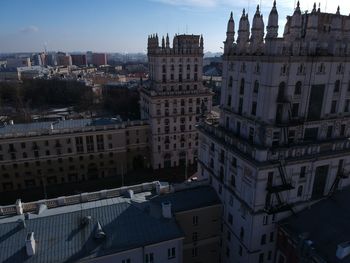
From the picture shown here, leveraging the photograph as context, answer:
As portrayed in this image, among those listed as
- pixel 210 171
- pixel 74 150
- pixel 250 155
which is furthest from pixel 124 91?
pixel 250 155

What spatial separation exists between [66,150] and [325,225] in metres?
71.8

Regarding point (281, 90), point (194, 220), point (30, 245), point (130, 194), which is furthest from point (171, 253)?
point (281, 90)

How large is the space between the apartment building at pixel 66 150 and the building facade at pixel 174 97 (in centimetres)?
707

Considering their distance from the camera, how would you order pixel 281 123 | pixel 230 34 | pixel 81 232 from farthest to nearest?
1. pixel 230 34
2. pixel 281 123
3. pixel 81 232

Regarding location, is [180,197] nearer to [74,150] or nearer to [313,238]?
[313,238]

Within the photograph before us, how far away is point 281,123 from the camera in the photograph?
4044 centimetres

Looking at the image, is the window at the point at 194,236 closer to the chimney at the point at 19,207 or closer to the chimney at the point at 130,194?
the chimney at the point at 130,194

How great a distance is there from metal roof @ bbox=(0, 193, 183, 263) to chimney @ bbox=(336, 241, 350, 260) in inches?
794

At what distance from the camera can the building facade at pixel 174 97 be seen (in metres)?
84.3

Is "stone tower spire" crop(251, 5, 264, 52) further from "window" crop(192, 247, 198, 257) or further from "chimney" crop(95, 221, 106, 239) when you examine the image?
"window" crop(192, 247, 198, 257)

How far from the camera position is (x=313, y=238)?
3850 cm

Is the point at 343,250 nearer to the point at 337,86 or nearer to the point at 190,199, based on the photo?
the point at 190,199

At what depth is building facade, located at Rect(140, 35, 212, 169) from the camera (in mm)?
84312

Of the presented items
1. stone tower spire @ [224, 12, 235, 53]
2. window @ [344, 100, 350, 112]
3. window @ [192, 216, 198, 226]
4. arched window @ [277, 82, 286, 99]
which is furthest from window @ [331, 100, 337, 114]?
window @ [192, 216, 198, 226]
